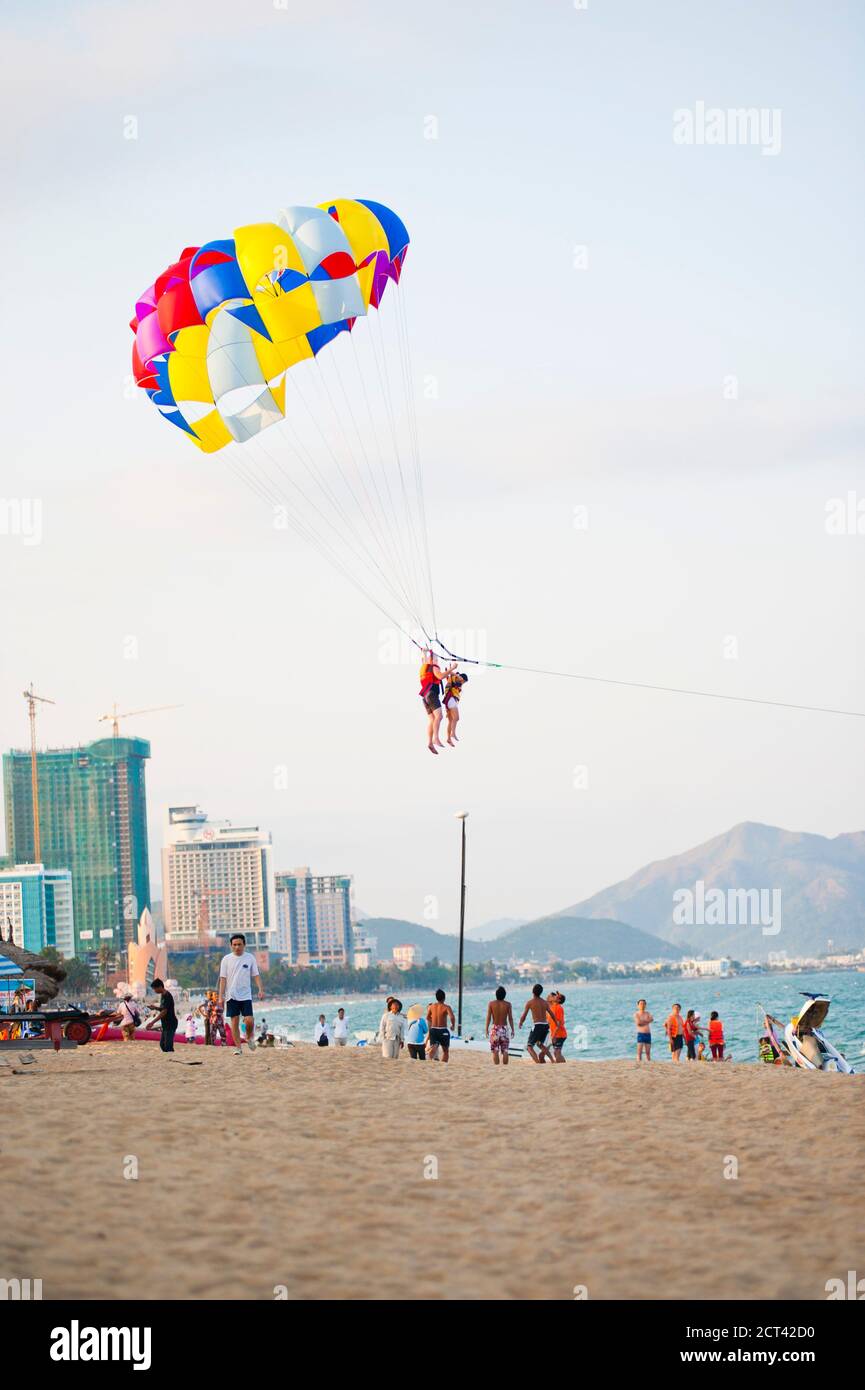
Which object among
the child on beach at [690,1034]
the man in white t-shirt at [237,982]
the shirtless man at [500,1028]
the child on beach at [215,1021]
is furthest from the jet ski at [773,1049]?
the man in white t-shirt at [237,982]

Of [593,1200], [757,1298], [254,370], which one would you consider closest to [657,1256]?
[757,1298]

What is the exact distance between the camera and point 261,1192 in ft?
31.3

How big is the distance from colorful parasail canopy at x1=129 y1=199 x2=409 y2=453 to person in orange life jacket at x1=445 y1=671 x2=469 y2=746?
5.08 m

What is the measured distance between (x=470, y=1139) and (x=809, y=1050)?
1345 centimetres

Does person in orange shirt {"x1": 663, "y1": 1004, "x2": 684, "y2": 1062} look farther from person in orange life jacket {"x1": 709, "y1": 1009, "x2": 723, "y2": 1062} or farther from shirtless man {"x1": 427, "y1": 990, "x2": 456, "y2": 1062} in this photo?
shirtless man {"x1": 427, "y1": 990, "x2": 456, "y2": 1062}

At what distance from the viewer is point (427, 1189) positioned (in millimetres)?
9859

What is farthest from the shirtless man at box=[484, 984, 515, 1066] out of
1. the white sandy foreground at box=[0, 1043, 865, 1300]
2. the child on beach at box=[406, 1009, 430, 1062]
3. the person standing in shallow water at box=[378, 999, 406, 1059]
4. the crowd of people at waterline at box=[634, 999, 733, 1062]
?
the white sandy foreground at box=[0, 1043, 865, 1300]

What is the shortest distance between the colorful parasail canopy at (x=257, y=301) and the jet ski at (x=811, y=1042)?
489 inches

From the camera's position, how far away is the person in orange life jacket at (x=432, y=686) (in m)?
22.0

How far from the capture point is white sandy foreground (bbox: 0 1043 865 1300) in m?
7.84

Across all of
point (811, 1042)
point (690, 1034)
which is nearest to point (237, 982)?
point (690, 1034)
